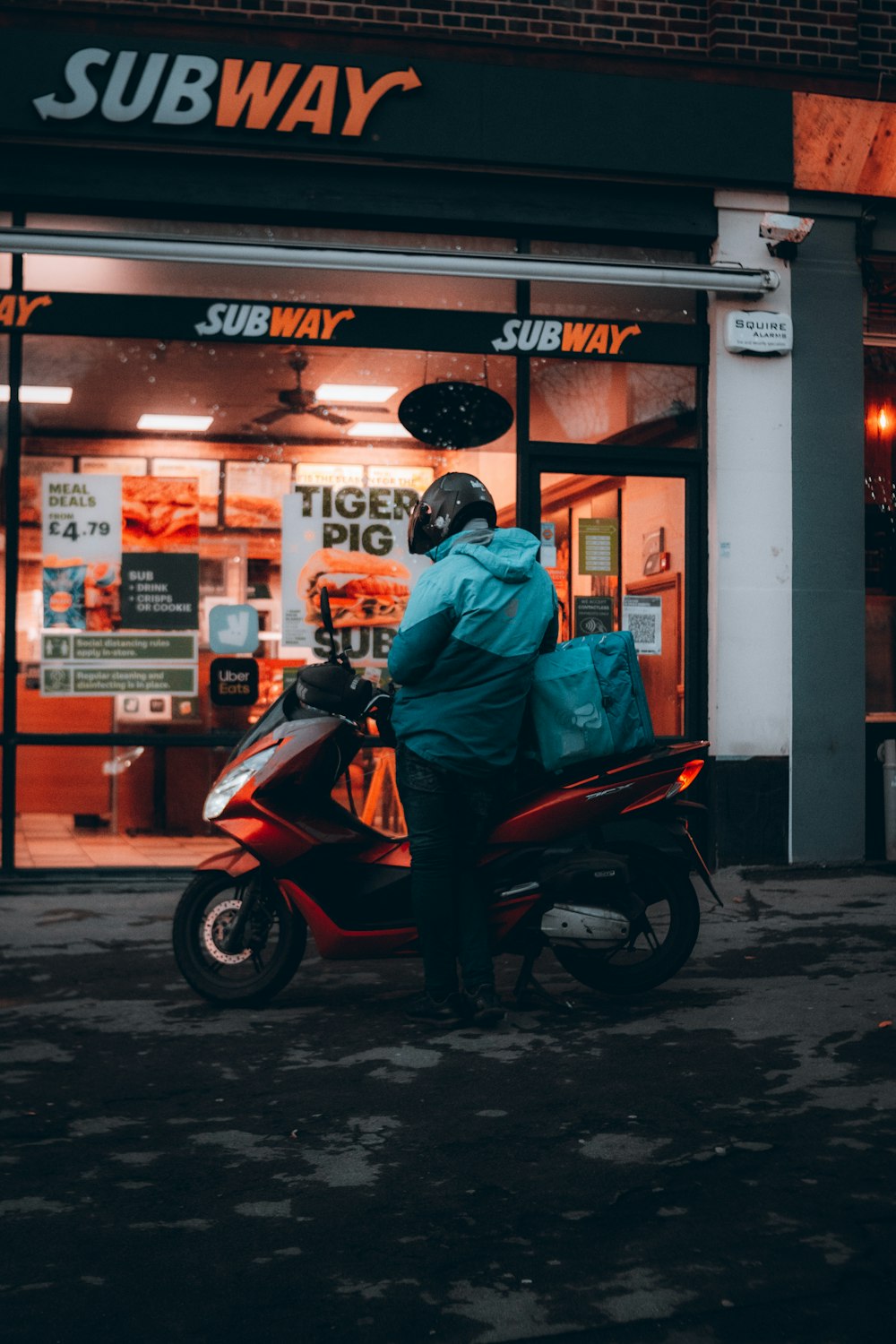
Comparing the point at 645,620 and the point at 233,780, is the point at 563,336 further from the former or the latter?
the point at 233,780

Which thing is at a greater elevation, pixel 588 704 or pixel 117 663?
pixel 117 663

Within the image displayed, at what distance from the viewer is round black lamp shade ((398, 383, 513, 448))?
8.77 metres

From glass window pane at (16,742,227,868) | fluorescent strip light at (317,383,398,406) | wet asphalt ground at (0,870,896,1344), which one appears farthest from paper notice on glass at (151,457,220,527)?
wet asphalt ground at (0,870,896,1344)

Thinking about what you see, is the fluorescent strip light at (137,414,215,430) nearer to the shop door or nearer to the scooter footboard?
the shop door

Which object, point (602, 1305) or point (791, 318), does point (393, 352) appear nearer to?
point (791, 318)

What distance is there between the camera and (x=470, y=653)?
518 cm

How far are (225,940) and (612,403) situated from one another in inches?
190

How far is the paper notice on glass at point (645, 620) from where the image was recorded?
9.02 metres

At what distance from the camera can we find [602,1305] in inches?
114

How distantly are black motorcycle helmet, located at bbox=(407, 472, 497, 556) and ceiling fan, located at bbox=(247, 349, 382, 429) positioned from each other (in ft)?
10.8

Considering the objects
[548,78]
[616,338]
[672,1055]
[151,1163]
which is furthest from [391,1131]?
[548,78]

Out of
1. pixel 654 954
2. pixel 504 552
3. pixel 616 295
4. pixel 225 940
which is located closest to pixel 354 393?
pixel 616 295

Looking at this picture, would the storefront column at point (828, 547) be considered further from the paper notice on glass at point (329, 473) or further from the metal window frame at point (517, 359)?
the paper notice on glass at point (329, 473)

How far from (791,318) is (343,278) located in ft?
9.25
